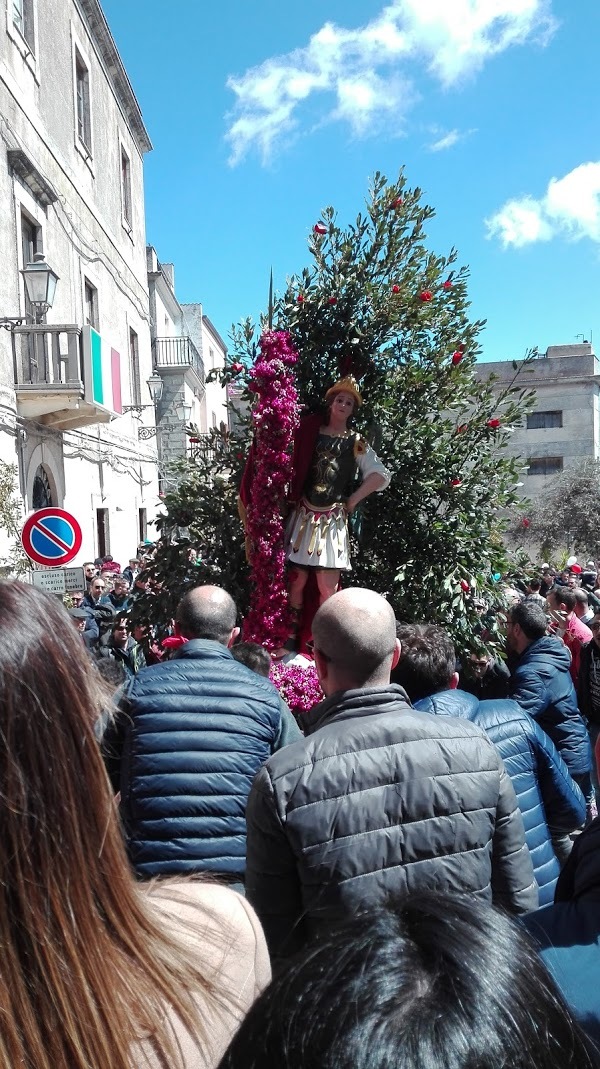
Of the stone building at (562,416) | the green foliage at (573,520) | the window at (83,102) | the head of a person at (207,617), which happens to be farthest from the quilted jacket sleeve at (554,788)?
the stone building at (562,416)

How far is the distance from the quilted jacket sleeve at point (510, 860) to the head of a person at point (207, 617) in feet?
4.57

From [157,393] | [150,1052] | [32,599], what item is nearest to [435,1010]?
[150,1052]

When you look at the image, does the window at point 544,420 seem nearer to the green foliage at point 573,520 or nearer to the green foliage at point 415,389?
the green foliage at point 573,520

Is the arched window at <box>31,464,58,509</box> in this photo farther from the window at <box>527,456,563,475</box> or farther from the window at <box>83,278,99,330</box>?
the window at <box>527,456,563,475</box>

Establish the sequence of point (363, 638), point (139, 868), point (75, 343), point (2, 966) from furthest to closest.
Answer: point (75, 343) < point (139, 868) < point (363, 638) < point (2, 966)

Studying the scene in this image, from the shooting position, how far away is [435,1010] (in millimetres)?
759

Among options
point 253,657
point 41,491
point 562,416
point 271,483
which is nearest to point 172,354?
point 41,491

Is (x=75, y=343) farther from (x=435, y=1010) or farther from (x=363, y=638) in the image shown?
(x=435, y=1010)

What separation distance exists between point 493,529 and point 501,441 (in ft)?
1.90

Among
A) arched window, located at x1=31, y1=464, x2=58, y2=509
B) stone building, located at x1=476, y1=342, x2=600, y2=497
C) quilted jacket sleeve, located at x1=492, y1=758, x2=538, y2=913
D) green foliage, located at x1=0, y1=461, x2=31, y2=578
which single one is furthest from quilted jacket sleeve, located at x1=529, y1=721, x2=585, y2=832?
stone building, located at x1=476, y1=342, x2=600, y2=497

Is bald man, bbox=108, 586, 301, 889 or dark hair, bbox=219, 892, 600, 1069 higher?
dark hair, bbox=219, 892, 600, 1069

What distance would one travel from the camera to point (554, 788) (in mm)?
3037

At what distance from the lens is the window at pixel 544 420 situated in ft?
141

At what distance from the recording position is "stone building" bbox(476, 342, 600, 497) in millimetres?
42219
